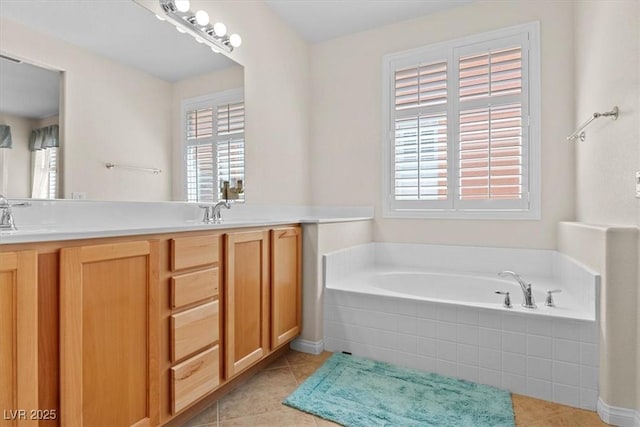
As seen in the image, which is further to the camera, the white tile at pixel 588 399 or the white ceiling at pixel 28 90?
the white tile at pixel 588 399

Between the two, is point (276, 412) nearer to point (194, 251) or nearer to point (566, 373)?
point (194, 251)

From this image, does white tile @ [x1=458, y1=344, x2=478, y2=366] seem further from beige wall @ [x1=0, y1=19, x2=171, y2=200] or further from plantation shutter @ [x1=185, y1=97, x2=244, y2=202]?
beige wall @ [x1=0, y1=19, x2=171, y2=200]

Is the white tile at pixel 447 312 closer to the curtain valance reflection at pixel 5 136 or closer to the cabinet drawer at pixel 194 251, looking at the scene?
the cabinet drawer at pixel 194 251

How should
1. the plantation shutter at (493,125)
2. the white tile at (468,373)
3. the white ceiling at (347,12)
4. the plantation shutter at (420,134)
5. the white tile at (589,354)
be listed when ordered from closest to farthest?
1. the white tile at (589,354)
2. the white tile at (468,373)
3. the plantation shutter at (493,125)
4. the white ceiling at (347,12)
5. the plantation shutter at (420,134)

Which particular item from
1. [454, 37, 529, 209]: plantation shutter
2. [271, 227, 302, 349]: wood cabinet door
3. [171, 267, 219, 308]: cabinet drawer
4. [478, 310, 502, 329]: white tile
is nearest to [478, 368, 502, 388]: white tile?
[478, 310, 502, 329]: white tile

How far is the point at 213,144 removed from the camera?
2.25m

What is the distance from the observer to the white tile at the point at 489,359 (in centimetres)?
184

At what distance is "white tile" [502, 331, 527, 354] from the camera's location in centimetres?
179

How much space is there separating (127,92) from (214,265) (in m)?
1.05

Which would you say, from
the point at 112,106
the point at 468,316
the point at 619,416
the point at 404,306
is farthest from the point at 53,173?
the point at 619,416

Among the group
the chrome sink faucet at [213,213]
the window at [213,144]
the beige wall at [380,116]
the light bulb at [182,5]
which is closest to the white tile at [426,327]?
the beige wall at [380,116]

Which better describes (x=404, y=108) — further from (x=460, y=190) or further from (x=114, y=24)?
(x=114, y=24)

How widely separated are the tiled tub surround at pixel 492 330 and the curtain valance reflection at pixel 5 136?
1.77 m

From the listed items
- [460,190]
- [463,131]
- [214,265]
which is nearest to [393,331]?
[214,265]
